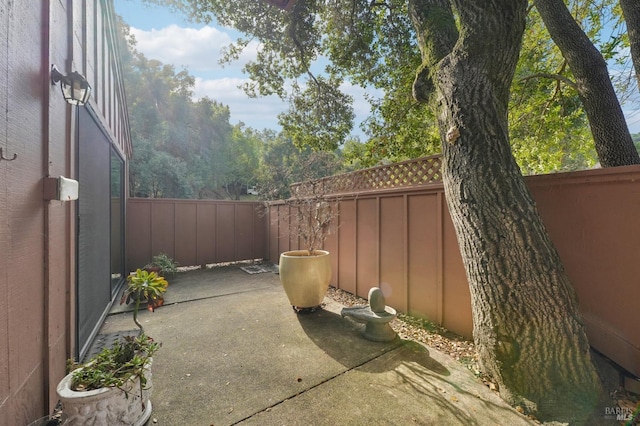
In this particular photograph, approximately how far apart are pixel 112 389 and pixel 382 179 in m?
3.51

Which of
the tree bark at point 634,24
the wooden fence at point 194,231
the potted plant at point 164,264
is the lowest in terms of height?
the potted plant at point 164,264

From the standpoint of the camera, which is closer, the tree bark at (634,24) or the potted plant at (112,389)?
the potted plant at (112,389)

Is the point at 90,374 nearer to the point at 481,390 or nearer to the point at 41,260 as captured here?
the point at 41,260

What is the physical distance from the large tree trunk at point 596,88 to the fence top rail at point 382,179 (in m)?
1.53

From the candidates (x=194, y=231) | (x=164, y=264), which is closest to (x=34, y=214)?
(x=164, y=264)

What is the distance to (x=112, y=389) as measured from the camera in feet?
4.78

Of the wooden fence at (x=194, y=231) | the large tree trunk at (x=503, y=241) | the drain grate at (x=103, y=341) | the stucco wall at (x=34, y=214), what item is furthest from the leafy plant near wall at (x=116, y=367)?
the wooden fence at (x=194, y=231)

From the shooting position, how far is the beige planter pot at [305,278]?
131 inches

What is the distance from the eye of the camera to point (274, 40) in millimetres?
5234

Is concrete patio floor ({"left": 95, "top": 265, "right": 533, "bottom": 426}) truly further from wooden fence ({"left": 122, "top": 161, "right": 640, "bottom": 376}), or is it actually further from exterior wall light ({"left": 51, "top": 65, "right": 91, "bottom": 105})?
exterior wall light ({"left": 51, "top": 65, "right": 91, "bottom": 105})

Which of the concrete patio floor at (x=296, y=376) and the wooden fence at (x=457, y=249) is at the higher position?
the wooden fence at (x=457, y=249)

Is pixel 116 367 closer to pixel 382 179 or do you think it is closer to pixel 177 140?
pixel 382 179

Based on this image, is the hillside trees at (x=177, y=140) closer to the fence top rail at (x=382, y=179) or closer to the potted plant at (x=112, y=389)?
the fence top rail at (x=382, y=179)

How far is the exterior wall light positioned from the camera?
1854 millimetres
